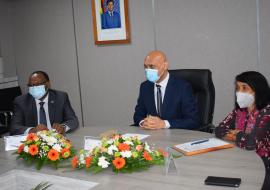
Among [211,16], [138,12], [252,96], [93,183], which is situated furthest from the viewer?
[138,12]

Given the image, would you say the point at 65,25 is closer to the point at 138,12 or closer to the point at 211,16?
the point at 138,12

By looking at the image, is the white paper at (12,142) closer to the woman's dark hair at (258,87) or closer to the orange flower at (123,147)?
the orange flower at (123,147)

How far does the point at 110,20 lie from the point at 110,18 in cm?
2

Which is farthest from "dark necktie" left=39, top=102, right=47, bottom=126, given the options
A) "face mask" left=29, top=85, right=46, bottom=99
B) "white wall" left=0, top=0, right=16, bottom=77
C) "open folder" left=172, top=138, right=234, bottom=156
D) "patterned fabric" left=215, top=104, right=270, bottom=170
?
"white wall" left=0, top=0, right=16, bottom=77

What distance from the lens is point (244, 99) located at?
2.68 meters

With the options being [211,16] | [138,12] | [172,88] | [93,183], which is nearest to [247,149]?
[93,183]

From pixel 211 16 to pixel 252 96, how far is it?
78.4 inches

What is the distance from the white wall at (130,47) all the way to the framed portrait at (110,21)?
0.29ft

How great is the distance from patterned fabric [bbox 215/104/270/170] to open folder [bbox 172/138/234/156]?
0.32 ft

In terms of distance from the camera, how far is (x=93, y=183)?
2.02 meters

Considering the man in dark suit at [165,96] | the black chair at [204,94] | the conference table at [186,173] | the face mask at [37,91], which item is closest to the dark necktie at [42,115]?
the face mask at [37,91]

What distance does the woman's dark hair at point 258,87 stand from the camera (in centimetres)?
262

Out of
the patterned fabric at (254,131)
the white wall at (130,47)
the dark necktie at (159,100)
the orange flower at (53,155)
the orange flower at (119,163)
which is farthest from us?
the white wall at (130,47)

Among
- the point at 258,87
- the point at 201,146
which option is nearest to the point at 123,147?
the point at 201,146
